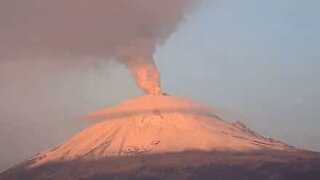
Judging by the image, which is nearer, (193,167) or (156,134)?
(193,167)

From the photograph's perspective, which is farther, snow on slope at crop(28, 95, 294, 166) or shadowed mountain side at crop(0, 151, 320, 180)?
snow on slope at crop(28, 95, 294, 166)

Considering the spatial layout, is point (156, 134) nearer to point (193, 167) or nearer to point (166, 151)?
point (166, 151)

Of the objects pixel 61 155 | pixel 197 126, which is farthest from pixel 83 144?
pixel 197 126

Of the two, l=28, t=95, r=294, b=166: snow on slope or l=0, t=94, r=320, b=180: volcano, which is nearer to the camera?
l=0, t=94, r=320, b=180: volcano

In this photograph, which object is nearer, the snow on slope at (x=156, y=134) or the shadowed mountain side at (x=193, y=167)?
the shadowed mountain side at (x=193, y=167)

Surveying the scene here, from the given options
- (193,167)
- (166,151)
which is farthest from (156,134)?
(193,167)

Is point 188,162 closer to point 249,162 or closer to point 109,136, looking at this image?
point 249,162
